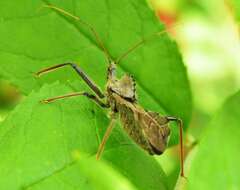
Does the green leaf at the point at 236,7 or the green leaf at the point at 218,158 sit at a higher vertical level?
the green leaf at the point at 236,7

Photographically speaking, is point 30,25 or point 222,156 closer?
point 222,156

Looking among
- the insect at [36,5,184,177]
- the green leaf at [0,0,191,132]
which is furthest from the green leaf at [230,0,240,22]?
the insect at [36,5,184,177]

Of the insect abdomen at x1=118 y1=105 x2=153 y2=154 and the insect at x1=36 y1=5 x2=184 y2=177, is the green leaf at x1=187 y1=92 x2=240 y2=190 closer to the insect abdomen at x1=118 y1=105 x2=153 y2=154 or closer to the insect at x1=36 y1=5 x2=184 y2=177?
the insect at x1=36 y1=5 x2=184 y2=177

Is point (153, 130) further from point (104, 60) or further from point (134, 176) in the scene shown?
point (134, 176)

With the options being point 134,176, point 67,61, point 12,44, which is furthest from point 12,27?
point 134,176

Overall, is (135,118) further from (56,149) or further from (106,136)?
(56,149)

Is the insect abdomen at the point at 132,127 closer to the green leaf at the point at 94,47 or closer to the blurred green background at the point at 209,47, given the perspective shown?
the green leaf at the point at 94,47

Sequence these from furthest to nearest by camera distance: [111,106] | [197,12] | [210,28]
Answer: [210,28]
[197,12]
[111,106]

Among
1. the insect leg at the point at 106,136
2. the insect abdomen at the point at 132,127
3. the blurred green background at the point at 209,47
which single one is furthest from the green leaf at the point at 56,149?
the blurred green background at the point at 209,47

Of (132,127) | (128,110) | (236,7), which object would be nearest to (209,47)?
(128,110)
